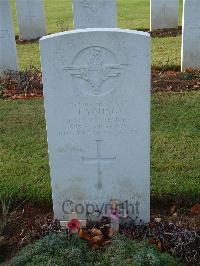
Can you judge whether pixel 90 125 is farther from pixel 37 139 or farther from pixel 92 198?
pixel 37 139

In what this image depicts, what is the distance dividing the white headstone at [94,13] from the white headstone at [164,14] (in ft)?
16.5

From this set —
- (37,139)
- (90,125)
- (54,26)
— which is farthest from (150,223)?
(54,26)

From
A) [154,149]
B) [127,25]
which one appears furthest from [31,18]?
[154,149]

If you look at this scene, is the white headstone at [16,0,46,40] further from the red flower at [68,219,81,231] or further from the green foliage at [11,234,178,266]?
the green foliage at [11,234,178,266]

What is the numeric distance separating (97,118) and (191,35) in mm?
5476

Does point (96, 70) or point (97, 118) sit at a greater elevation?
point (96, 70)

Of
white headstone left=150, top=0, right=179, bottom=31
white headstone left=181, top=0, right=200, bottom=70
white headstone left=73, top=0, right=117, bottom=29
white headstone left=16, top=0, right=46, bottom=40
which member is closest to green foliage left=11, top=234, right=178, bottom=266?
white headstone left=73, top=0, right=117, bottom=29

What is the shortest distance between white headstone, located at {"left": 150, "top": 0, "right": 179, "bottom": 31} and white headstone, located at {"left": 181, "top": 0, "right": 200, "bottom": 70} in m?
4.82

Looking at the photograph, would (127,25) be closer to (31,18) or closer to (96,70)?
(31,18)

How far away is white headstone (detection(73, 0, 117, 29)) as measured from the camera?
823 cm

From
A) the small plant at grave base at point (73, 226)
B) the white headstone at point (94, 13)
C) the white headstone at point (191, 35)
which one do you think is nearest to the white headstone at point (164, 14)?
the white headstone at point (191, 35)

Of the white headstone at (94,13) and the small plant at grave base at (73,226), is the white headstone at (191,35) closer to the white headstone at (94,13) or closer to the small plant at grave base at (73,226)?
the white headstone at (94,13)

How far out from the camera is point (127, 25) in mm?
14109

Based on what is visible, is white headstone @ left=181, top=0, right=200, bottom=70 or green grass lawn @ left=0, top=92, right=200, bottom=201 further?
white headstone @ left=181, top=0, right=200, bottom=70
